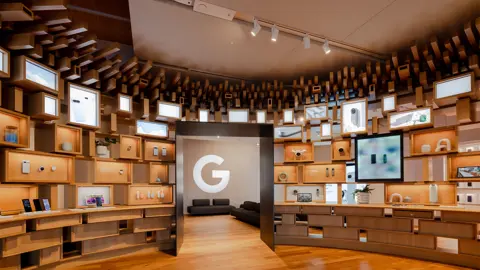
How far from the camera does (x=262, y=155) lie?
6.97 metres

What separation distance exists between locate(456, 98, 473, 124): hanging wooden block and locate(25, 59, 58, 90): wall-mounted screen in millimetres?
6268

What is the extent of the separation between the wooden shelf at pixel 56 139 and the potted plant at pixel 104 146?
414 millimetres

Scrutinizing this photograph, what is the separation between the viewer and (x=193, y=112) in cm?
770

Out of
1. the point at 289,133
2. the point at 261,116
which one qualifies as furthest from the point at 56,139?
the point at 289,133

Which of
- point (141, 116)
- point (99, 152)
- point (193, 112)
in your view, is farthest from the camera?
point (193, 112)

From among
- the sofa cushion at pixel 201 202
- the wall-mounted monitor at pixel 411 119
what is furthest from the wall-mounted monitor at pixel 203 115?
the sofa cushion at pixel 201 202

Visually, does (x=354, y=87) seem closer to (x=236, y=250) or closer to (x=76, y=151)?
(x=236, y=250)

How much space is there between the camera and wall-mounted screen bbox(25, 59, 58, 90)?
14.1 feet

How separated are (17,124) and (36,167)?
0.67m

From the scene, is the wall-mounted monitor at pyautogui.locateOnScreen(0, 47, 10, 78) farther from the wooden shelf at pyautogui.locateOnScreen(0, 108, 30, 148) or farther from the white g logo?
the white g logo

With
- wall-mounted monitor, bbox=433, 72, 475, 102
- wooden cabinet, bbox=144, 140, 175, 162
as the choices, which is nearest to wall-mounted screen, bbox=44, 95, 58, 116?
wooden cabinet, bbox=144, 140, 175, 162

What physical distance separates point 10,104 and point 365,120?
5.86 metres

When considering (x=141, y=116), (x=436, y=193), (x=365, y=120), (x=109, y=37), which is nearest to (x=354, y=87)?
(x=365, y=120)

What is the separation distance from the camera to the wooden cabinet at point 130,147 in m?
5.94
